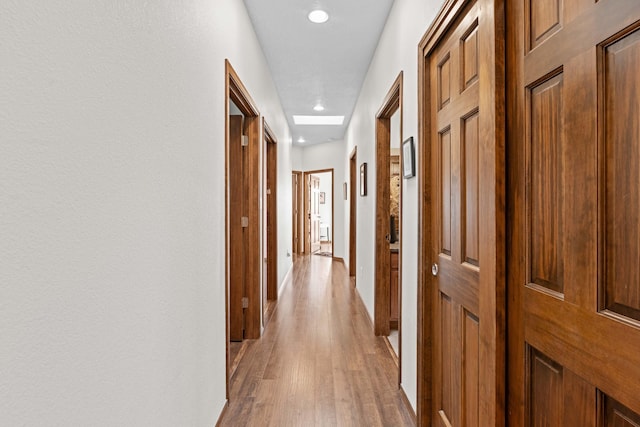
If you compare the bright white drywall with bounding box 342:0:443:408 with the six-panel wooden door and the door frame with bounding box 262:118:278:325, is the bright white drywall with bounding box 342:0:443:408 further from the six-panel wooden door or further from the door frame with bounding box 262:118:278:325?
the door frame with bounding box 262:118:278:325

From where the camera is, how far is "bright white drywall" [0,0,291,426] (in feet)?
2.12

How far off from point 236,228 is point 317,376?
137 centimetres

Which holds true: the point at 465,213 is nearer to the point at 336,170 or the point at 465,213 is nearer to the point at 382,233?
the point at 382,233

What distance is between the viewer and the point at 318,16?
2723 millimetres

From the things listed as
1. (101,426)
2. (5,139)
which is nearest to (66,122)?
(5,139)

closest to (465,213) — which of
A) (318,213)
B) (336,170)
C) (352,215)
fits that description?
(352,215)

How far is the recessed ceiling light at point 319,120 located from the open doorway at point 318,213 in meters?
1.72

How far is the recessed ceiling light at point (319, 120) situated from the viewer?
590 centimetres

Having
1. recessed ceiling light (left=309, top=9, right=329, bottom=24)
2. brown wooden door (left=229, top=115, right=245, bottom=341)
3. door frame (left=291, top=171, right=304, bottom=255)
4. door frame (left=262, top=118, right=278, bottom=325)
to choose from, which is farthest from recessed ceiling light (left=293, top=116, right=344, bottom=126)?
recessed ceiling light (left=309, top=9, right=329, bottom=24)

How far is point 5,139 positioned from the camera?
0.62 metres

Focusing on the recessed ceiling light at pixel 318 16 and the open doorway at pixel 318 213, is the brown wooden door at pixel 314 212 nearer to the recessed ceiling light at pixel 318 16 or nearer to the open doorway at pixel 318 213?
the open doorway at pixel 318 213

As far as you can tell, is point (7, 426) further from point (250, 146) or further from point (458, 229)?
point (250, 146)

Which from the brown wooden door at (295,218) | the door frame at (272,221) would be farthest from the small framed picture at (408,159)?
the brown wooden door at (295,218)

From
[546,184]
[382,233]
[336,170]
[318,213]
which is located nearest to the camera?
[546,184]
